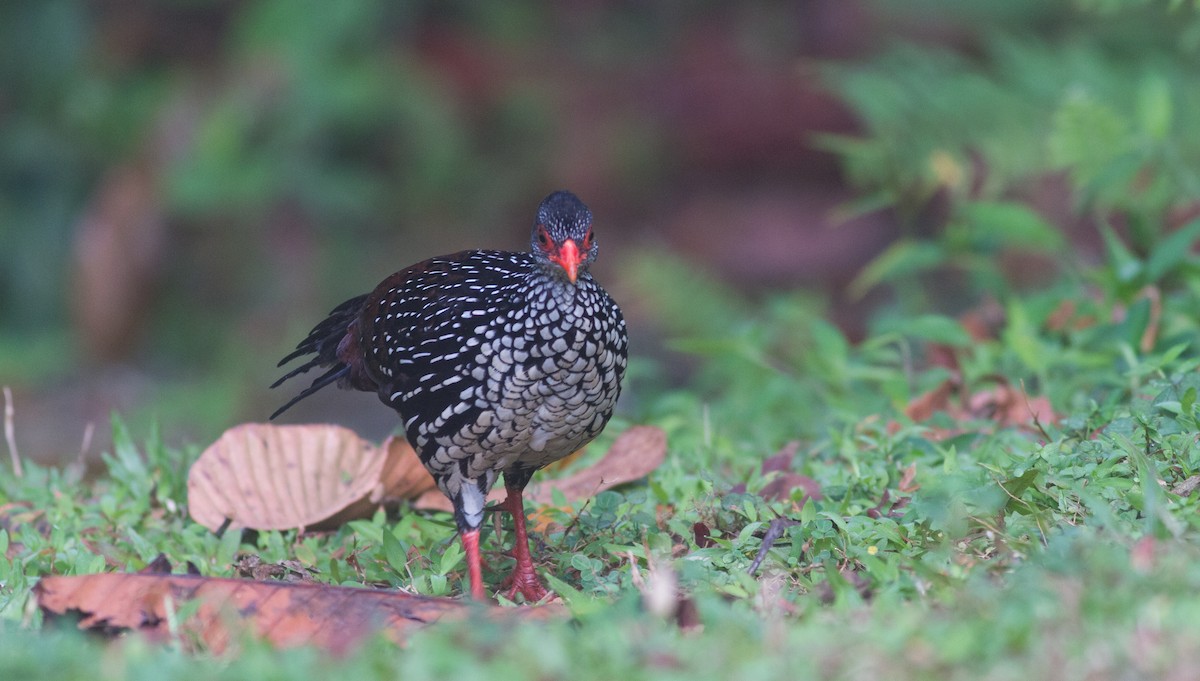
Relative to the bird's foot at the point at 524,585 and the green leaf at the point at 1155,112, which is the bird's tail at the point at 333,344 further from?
the green leaf at the point at 1155,112

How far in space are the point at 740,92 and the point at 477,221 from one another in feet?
9.76

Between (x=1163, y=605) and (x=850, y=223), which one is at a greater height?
(x=1163, y=605)

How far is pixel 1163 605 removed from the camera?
2.54 m

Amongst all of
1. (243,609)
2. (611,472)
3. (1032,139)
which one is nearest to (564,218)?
(611,472)

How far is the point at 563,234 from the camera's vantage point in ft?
12.9

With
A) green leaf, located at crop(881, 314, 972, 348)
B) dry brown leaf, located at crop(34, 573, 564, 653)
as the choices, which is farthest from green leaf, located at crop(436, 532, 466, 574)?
green leaf, located at crop(881, 314, 972, 348)

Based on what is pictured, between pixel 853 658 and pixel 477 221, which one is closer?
pixel 853 658

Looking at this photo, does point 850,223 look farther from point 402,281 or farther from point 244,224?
point 402,281

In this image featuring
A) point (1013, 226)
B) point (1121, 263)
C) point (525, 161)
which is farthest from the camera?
point (525, 161)

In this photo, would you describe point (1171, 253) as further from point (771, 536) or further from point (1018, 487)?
point (771, 536)

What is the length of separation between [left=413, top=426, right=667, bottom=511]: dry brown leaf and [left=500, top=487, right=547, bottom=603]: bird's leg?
22.9 inches

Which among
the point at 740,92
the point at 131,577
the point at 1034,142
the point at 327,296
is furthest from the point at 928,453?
the point at 740,92

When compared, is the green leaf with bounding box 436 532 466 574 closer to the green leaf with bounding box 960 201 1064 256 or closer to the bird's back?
the bird's back

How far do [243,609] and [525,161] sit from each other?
34.0ft
